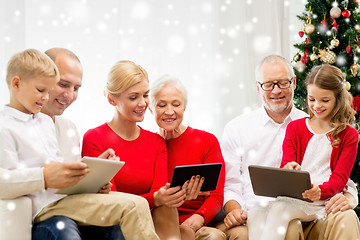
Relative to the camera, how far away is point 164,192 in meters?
2.04

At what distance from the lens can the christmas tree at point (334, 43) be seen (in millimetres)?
3203

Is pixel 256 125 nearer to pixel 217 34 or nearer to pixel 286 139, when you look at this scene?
pixel 286 139

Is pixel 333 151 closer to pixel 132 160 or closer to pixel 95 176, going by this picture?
pixel 132 160

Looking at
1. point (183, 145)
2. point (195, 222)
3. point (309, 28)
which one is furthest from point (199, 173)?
point (309, 28)

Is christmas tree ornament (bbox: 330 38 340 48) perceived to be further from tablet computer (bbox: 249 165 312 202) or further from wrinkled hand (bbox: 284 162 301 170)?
tablet computer (bbox: 249 165 312 202)

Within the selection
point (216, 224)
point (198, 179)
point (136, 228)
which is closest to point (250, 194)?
point (216, 224)

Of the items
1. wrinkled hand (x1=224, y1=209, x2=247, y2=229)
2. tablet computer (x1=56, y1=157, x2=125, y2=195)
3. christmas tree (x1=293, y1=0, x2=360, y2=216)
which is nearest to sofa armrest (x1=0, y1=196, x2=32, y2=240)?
tablet computer (x1=56, y1=157, x2=125, y2=195)

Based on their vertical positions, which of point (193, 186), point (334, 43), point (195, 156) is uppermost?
point (334, 43)

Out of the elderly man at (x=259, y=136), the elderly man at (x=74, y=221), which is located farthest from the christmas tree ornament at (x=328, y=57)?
the elderly man at (x=74, y=221)

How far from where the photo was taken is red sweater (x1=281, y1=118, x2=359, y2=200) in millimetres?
2240

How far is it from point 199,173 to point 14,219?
81 centimetres

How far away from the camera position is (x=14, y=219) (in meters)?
1.66

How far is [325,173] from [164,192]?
0.87 m

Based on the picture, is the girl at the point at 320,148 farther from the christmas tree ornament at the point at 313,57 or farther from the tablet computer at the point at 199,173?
the christmas tree ornament at the point at 313,57
